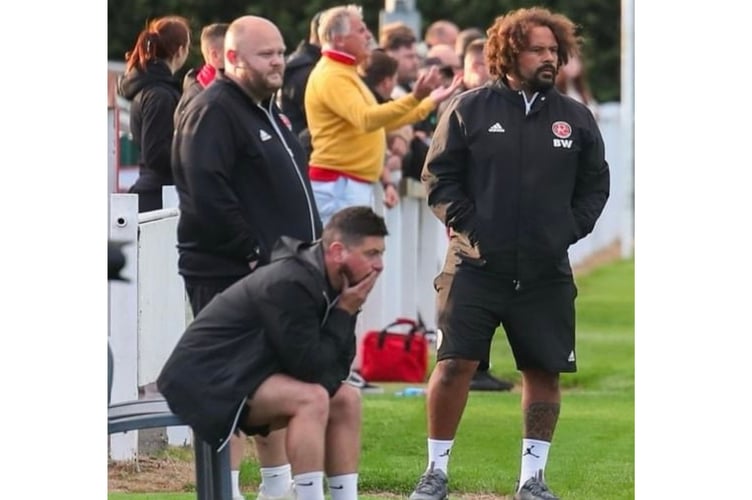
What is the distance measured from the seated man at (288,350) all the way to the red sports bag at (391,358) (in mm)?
3950

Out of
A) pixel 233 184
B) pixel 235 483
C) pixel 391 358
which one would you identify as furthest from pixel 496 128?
pixel 391 358

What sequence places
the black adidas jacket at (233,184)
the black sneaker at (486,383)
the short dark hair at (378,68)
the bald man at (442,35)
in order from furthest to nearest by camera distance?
the bald man at (442,35)
the short dark hair at (378,68)
the black sneaker at (486,383)
the black adidas jacket at (233,184)

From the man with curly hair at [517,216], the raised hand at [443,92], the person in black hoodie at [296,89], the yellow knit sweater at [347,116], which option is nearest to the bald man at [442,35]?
the person in black hoodie at [296,89]

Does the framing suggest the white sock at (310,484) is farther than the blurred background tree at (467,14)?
No

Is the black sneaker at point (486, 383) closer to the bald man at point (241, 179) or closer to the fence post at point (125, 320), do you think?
the fence post at point (125, 320)

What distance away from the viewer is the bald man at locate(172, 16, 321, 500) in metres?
6.45

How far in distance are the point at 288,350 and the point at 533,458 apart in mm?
1343

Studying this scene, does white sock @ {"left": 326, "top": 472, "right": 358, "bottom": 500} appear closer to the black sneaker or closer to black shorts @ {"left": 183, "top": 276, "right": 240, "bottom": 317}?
black shorts @ {"left": 183, "top": 276, "right": 240, "bottom": 317}

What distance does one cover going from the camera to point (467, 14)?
25406 millimetres

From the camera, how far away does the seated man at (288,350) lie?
5.95 meters

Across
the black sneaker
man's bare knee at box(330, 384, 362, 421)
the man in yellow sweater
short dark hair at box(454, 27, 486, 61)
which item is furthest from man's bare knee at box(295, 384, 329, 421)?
short dark hair at box(454, 27, 486, 61)

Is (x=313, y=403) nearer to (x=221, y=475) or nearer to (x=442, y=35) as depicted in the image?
(x=221, y=475)
